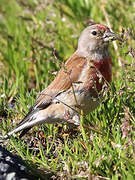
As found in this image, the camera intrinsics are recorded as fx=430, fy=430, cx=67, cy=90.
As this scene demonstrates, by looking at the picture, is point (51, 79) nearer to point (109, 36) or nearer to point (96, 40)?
point (96, 40)

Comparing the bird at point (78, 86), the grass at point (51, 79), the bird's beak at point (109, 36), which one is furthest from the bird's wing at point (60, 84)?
the bird's beak at point (109, 36)

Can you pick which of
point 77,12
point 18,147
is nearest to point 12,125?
point 18,147

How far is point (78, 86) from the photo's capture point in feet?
13.0

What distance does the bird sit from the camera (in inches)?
156

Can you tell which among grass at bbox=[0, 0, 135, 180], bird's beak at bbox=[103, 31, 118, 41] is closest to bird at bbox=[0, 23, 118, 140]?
bird's beak at bbox=[103, 31, 118, 41]

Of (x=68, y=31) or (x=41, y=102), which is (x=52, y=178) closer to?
(x=41, y=102)

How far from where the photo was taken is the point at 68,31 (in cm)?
601

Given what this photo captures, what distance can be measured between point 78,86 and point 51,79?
0.54 metres

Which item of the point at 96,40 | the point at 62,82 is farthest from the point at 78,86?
the point at 96,40

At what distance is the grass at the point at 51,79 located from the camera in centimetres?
304

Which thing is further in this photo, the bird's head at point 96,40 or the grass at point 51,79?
the bird's head at point 96,40

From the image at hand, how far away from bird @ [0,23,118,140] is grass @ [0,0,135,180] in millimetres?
115

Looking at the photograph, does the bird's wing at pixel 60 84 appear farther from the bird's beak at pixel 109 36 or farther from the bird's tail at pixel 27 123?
the bird's beak at pixel 109 36

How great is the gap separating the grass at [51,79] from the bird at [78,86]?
0.12m
